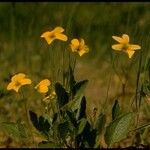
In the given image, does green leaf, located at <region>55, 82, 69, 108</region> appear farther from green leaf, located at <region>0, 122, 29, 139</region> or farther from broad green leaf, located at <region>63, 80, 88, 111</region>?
green leaf, located at <region>0, 122, 29, 139</region>

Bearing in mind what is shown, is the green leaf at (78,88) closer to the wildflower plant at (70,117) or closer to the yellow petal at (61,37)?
the wildflower plant at (70,117)

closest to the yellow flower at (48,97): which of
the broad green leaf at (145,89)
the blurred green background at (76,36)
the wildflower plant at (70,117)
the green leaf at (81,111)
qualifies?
the wildflower plant at (70,117)

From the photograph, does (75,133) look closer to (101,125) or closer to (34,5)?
(101,125)

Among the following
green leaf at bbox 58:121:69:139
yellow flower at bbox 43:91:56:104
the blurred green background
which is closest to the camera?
green leaf at bbox 58:121:69:139

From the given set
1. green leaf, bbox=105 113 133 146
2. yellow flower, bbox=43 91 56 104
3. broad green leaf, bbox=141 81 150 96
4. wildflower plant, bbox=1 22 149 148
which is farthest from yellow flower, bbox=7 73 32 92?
broad green leaf, bbox=141 81 150 96

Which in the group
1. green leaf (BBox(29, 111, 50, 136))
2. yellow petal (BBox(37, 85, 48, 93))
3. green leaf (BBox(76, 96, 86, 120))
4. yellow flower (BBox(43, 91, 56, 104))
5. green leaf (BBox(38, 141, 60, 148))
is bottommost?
green leaf (BBox(38, 141, 60, 148))

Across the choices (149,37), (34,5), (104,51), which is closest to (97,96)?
(104,51)
